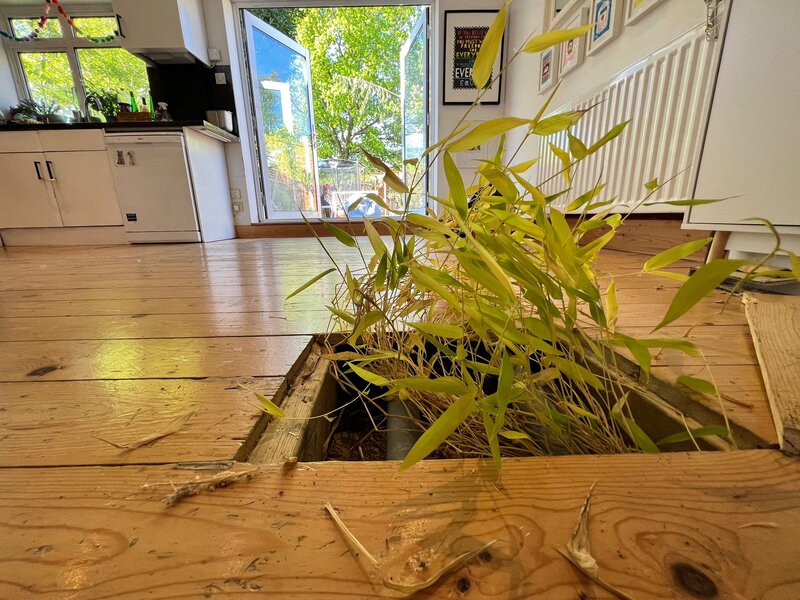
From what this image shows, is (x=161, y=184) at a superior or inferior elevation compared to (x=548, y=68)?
inferior

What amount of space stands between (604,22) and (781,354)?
2131mm

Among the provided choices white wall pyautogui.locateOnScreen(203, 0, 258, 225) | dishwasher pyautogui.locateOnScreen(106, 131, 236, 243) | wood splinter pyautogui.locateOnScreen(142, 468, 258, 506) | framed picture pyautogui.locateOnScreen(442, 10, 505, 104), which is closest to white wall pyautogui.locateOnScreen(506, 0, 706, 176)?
framed picture pyautogui.locateOnScreen(442, 10, 505, 104)

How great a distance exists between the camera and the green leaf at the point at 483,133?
0.34 m

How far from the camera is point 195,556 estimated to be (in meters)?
0.29

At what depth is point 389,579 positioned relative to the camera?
0.27m

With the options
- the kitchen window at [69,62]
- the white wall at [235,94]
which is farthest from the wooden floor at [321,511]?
the kitchen window at [69,62]

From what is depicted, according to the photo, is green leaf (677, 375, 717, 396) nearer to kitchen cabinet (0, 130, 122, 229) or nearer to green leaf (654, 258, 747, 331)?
green leaf (654, 258, 747, 331)

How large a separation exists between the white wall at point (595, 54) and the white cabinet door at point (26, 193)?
4.11m

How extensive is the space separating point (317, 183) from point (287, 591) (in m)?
4.34

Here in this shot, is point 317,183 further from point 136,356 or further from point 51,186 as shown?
point 136,356

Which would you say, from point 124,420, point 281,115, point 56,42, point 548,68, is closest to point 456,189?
point 124,420

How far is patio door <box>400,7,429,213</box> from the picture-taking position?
3.67 m

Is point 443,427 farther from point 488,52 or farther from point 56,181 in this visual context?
point 56,181

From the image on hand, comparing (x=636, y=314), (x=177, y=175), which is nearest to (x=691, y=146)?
(x=636, y=314)
